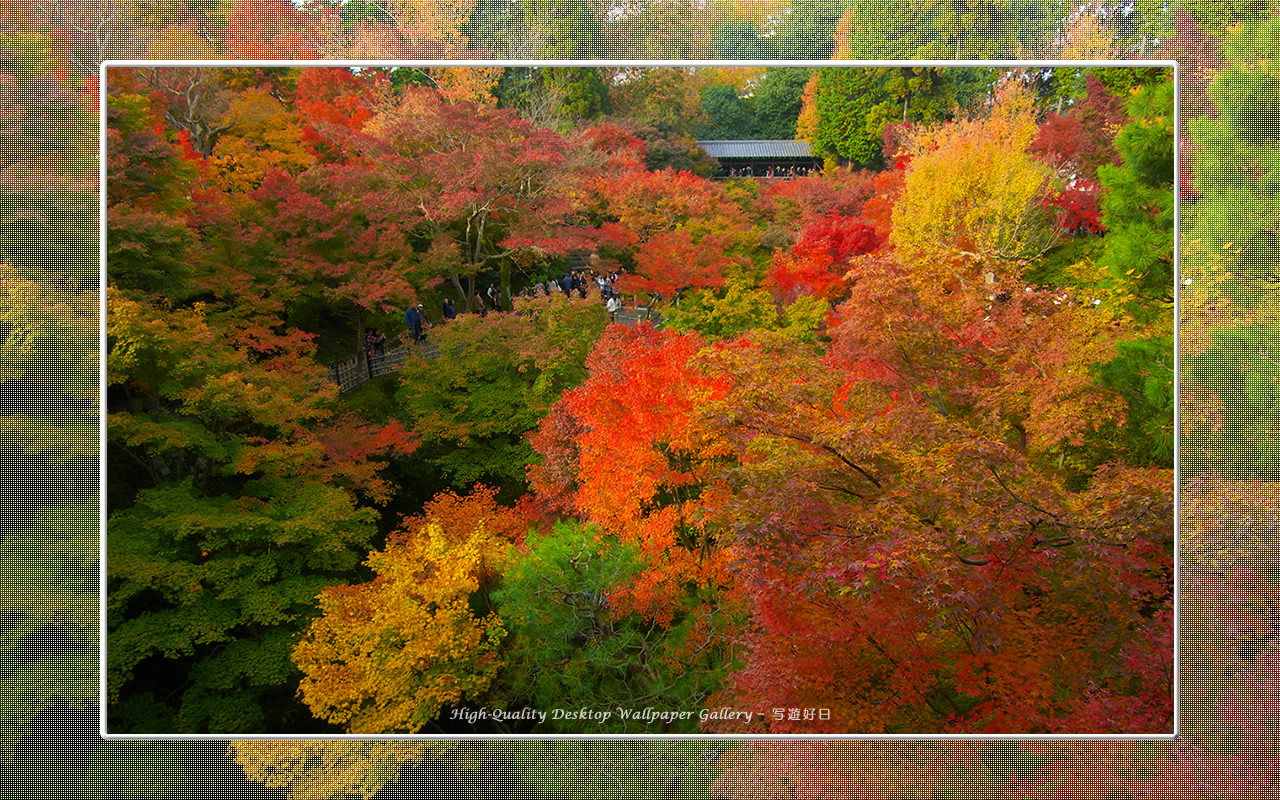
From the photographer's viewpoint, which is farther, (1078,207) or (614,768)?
(1078,207)

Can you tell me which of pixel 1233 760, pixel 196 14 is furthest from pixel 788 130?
pixel 1233 760

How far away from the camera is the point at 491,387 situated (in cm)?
557

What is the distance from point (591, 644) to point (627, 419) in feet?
5.86

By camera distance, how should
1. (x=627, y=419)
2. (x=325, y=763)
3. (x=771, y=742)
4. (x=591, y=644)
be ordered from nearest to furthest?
1. (x=771, y=742)
2. (x=325, y=763)
3. (x=591, y=644)
4. (x=627, y=419)

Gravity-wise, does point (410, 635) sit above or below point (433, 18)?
below

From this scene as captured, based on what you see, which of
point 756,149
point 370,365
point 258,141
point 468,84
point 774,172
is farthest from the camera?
point 774,172

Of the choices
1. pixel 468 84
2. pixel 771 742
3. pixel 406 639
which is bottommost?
pixel 771 742

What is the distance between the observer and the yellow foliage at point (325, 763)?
15.3 ft

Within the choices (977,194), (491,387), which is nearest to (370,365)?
(491,387)

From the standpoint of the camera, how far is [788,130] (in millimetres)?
6008

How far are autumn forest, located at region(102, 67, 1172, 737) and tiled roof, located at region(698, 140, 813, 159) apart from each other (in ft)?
0.57

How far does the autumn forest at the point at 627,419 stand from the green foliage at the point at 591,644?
27 millimetres

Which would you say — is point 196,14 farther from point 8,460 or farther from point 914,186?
point 914,186

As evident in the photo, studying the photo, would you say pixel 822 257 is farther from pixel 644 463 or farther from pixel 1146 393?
pixel 1146 393
